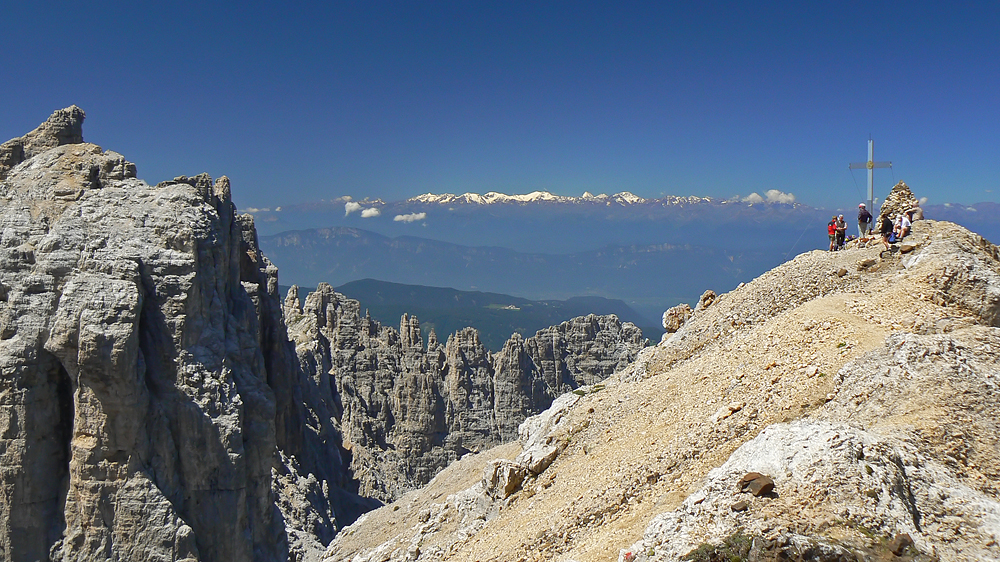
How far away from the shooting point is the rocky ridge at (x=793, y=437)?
1176cm

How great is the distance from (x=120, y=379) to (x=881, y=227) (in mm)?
36208

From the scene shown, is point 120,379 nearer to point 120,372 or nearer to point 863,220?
point 120,372

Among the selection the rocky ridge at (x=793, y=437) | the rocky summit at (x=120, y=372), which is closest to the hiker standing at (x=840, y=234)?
the rocky ridge at (x=793, y=437)

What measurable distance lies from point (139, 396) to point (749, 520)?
98.5 feet

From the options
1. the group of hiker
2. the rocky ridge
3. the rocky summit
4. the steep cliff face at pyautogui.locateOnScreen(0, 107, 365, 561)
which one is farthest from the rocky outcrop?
the group of hiker

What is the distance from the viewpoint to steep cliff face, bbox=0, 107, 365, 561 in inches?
1209

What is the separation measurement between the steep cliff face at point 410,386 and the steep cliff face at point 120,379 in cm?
5011

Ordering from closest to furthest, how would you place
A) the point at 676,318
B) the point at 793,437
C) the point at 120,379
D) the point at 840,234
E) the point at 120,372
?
the point at 793,437 < the point at 120,372 < the point at 120,379 < the point at 840,234 < the point at 676,318

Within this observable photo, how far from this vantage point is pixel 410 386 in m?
96.2

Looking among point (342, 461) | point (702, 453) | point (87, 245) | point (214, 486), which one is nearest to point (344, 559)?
point (214, 486)

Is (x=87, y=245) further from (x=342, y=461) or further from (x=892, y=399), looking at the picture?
(x=342, y=461)

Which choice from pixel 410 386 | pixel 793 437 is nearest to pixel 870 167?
pixel 793 437

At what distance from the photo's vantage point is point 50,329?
3098 centimetres

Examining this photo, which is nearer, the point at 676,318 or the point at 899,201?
the point at 899,201
